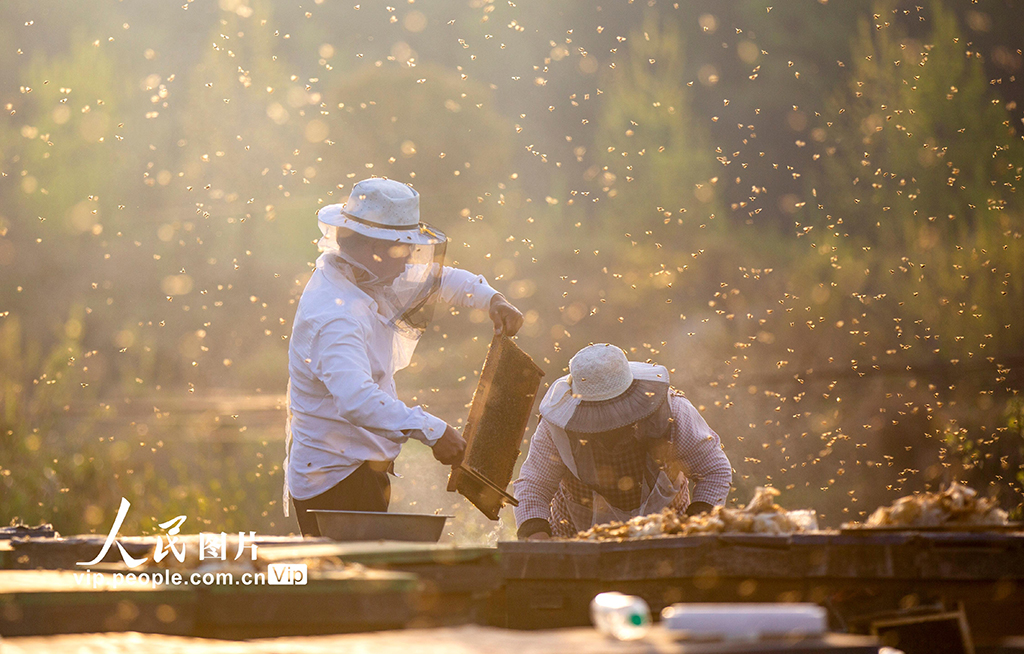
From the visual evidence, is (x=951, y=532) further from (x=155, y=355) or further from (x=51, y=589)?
(x=155, y=355)

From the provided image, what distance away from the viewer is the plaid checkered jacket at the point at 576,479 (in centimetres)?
485

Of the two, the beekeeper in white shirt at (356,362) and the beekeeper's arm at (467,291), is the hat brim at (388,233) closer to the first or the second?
the beekeeper in white shirt at (356,362)

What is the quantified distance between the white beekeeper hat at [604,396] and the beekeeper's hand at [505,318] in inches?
12.8

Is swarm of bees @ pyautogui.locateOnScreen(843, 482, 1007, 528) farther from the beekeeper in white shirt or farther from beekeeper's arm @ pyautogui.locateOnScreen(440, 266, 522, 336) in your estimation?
beekeeper's arm @ pyautogui.locateOnScreen(440, 266, 522, 336)

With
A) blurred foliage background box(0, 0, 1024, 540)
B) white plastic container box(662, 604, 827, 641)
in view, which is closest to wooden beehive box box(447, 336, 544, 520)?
white plastic container box(662, 604, 827, 641)

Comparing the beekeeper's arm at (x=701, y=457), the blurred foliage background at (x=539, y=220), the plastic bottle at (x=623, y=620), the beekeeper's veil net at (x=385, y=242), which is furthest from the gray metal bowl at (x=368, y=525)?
the blurred foliage background at (x=539, y=220)

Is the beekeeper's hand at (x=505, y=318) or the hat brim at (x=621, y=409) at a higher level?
the beekeeper's hand at (x=505, y=318)

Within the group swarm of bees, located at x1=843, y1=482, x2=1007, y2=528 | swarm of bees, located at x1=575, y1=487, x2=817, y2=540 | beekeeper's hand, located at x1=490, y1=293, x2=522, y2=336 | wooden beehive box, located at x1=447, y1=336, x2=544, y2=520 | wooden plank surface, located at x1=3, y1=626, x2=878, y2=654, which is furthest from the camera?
beekeeper's hand, located at x1=490, y1=293, x2=522, y2=336

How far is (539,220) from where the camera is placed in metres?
21.2

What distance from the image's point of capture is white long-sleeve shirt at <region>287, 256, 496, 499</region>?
394 centimetres

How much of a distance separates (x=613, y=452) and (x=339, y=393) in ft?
4.87

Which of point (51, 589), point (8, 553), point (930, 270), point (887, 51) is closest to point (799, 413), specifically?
point (930, 270)

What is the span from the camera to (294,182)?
24.6 meters

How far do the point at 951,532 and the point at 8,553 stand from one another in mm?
2813
